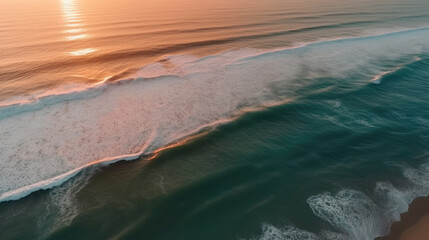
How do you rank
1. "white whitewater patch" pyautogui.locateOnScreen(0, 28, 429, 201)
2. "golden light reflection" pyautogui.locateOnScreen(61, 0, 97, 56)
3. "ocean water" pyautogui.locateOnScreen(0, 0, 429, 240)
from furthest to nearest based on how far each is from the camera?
"golden light reflection" pyautogui.locateOnScreen(61, 0, 97, 56) → "white whitewater patch" pyautogui.locateOnScreen(0, 28, 429, 201) → "ocean water" pyautogui.locateOnScreen(0, 0, 429, 240)

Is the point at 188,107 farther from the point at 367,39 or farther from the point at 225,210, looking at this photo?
the point at 367,39

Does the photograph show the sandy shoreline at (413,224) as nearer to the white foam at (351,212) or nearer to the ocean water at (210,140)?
the ocean water at (210,140)

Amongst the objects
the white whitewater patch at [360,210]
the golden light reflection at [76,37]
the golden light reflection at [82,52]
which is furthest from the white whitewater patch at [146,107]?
the golden light reflection at [76,37]

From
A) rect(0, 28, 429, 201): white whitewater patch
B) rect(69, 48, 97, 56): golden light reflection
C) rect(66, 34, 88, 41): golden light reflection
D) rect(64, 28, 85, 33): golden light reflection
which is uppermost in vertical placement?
rect(64, 28, 85, 33): golden light reflection

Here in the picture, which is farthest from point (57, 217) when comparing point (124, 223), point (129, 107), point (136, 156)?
point (129, 107)

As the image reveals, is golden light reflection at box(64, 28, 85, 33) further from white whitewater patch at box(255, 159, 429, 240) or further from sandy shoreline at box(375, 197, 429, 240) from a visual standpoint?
sandy shoreline at box(375, 197, 429, 240)

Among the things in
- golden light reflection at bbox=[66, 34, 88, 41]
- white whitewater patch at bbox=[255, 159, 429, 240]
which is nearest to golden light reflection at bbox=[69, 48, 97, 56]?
golden light reflection at bbox=[66, 34, 88, 41]

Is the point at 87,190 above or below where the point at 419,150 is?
below
